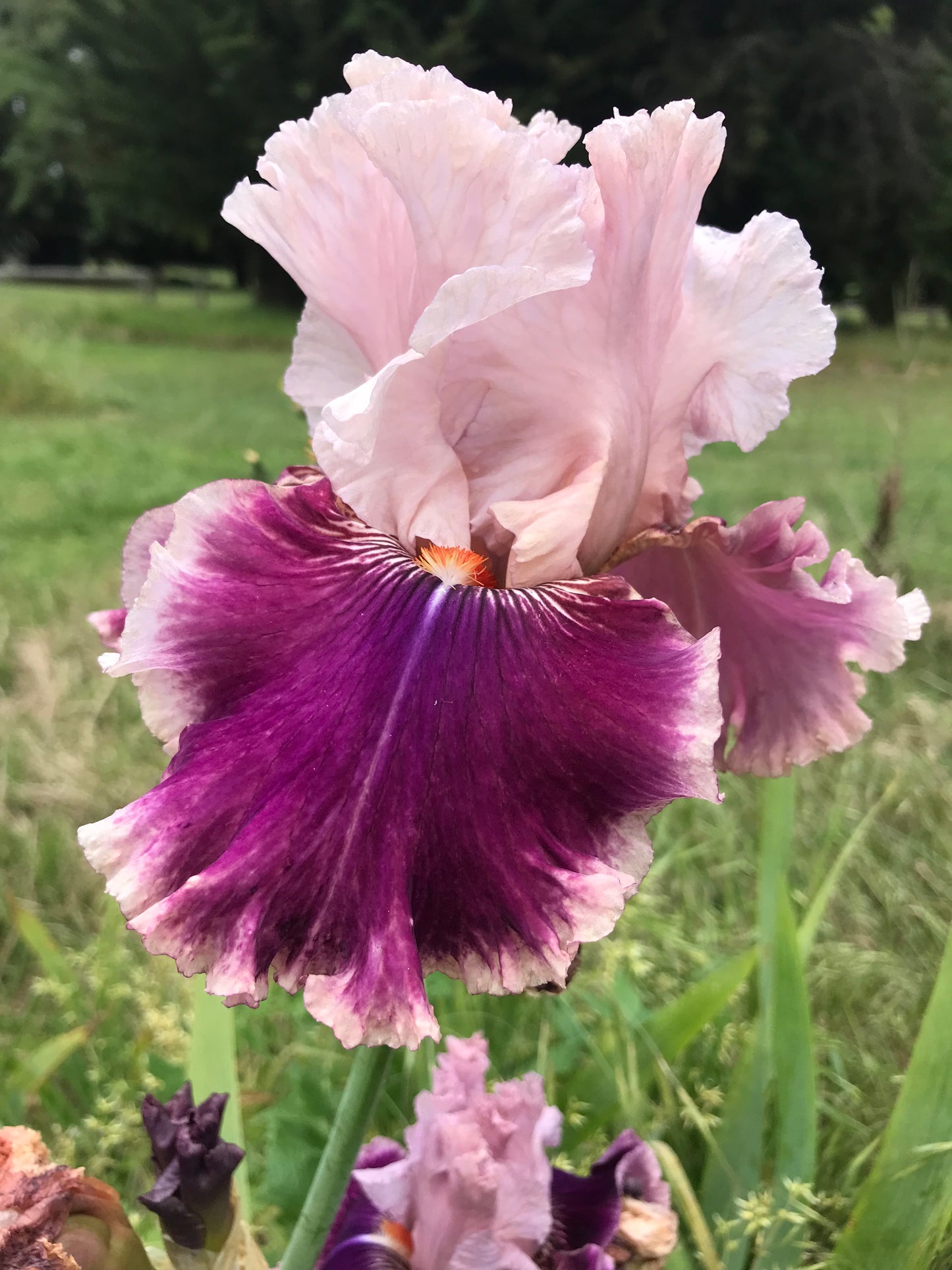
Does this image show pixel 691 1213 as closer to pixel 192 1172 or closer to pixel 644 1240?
pixel 644 1240

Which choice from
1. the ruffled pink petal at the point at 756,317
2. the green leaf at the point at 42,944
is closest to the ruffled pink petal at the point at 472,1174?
the ruffled pink petal at the point at 756,317

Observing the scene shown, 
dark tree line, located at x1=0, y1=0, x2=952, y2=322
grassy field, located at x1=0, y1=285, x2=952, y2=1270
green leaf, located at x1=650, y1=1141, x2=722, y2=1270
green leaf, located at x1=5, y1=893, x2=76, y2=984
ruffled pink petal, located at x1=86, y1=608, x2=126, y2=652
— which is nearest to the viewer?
ruffled pink petal, located at x1=86, y1=608, x2=126, y2=652

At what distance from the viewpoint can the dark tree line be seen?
10586mm

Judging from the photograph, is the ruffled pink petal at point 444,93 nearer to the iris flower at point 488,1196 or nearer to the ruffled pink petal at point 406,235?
the ruffled pink petal at point 406,235

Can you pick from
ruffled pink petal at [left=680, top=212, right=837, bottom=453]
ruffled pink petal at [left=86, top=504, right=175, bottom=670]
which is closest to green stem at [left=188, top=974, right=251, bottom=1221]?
ruffled pink petal at [left=86, top=504, right=175, bottom=670]

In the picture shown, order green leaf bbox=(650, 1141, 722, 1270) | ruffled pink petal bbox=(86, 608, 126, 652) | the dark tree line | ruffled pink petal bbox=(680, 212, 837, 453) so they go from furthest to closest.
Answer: the dark tree line < green leaf bbox=(650, 1141, 722, 1270) < ruffled pink petal bbox=(86, 608, 126, 652) < ruffled pink petal bbox=(680, 212, 837, 453)

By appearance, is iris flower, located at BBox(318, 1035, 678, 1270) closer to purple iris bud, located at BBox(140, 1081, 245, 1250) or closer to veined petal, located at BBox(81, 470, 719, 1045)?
purple iris bud, located at BBox(140, 1081, 245, 1250)

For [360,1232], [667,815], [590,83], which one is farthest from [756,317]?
[590,83]

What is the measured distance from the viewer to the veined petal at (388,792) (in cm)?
53

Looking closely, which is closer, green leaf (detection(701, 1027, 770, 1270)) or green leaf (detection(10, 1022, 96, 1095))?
green leaf (detection(701, 1027, 770, 1270))

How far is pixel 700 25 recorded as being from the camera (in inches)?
453

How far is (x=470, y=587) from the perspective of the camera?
2.13ft

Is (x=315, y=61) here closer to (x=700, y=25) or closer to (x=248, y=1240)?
(x=700, y=25)

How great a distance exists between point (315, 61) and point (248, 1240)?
1238cm
